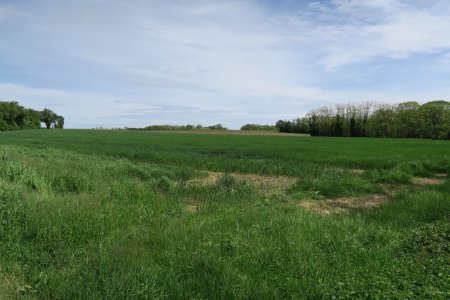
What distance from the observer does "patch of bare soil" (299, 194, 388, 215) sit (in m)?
12.3

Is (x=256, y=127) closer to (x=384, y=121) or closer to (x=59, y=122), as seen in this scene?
(x=384, y=121)

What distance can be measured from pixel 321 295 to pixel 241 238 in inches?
104

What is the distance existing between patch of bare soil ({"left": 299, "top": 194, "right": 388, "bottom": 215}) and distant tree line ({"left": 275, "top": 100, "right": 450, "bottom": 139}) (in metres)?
85.6

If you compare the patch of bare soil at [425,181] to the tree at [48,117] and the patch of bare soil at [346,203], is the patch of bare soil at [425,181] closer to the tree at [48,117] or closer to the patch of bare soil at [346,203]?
the patch of bare soil at [346,203]

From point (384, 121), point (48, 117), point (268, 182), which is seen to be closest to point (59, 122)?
point (48, 117)

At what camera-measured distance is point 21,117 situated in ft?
456

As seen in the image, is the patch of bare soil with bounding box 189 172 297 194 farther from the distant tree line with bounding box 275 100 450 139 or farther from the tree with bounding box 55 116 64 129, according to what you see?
the tree with bounding box 55 116 64 129

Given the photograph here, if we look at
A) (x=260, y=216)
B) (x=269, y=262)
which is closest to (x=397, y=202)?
(x=260, y=216)

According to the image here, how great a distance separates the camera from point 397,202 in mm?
12961

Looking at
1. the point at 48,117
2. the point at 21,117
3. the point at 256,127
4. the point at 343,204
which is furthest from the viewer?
the point at 48,117

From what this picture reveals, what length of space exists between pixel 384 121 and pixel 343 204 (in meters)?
96.1

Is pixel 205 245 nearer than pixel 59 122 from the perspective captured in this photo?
Yes

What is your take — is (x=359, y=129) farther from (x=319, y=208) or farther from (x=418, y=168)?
(x=319, y=208)

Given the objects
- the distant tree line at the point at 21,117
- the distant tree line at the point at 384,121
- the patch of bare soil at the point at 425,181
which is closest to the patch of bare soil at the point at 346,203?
the patch of bare soil at the point at 425,181
